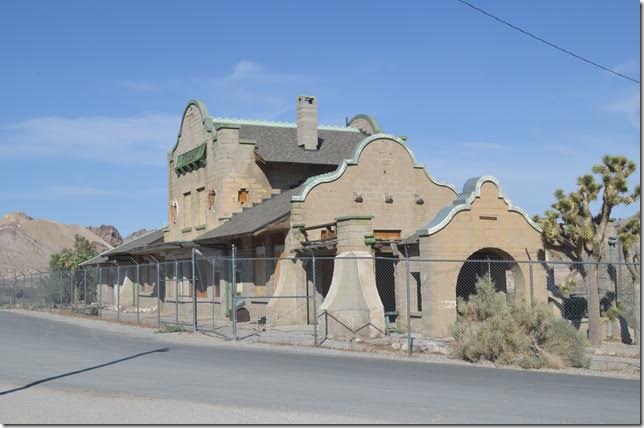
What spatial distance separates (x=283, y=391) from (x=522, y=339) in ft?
23.2

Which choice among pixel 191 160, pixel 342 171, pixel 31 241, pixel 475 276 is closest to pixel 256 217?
pixel 342 171

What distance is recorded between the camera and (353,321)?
23.0m

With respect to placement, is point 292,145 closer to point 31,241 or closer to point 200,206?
point 200,206

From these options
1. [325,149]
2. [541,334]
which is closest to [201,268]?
[325,149]

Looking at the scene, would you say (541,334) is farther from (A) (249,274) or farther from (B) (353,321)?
(A) (249,274)

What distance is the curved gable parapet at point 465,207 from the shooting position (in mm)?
23875

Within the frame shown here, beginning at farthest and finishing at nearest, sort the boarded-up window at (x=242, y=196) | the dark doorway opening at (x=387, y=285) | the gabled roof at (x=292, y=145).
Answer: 1. the gabled roof at (x=292, y=145)
2. the boarded-up window at (x=242, y=196)
3. the dark doorway opening at (x=387, y=285)

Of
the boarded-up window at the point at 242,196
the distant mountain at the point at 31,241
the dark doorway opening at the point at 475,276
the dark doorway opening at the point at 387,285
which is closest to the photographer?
the dark doorway opening at the point at 475,276

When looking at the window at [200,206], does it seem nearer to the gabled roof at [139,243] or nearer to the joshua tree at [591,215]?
the gabled roof at [139,243]

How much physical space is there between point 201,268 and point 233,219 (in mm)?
4619

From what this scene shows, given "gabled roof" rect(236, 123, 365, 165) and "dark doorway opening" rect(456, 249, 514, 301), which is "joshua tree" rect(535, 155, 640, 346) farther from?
"gabled roof" rect(236, 123, 365, 165)

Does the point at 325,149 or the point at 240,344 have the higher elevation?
the point at 325,149

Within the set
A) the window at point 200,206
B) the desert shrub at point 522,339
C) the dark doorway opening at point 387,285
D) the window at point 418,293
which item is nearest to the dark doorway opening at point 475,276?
the window at point 418,293

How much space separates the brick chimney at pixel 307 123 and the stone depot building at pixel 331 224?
6cm
